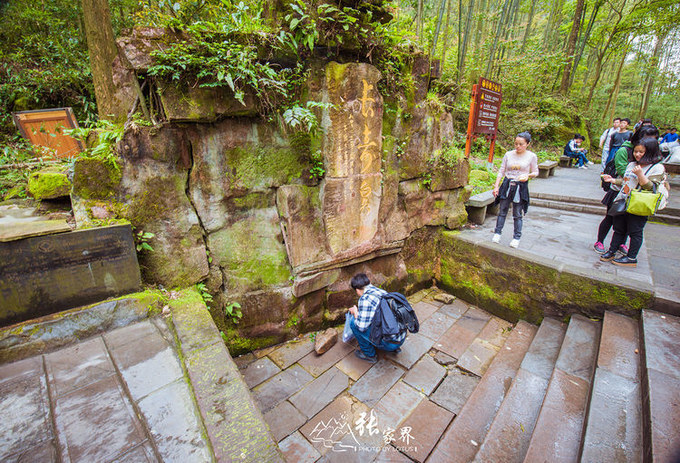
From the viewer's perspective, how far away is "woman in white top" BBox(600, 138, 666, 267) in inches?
132

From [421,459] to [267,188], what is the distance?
316 cm

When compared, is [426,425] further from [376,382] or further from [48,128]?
[48,128]

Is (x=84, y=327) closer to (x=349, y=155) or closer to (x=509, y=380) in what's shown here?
(x=349, y=155)

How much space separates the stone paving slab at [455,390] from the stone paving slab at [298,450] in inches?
55.1

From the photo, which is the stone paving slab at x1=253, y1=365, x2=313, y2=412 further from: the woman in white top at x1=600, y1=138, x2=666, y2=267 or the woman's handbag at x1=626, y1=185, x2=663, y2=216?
the woman in white top at x1=600, y1=138, x2=666, y2=267

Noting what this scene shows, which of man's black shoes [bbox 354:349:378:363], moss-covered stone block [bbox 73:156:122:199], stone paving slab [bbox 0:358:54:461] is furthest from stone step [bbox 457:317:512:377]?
moss-covered stone block [bbox 73:156:122:199]

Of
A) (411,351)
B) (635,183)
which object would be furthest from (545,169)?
(411,351)

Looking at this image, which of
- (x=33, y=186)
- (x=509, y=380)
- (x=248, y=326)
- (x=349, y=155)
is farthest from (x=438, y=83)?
(x=33, y=186)

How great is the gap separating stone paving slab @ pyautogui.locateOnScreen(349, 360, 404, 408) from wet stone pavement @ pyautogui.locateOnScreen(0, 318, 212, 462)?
193 centimetres

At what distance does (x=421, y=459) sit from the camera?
2.56m

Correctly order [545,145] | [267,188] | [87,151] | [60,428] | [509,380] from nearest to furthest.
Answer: [60,428] → [87,151] → [509,380] → [267,188] → [545,145]

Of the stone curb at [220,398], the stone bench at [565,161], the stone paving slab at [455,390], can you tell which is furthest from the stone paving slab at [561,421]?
the stone bench at [565,161]

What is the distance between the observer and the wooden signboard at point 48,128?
13.3ft

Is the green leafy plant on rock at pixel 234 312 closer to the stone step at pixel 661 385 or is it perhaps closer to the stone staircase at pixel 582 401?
the stone staircase at pixel 582 401
